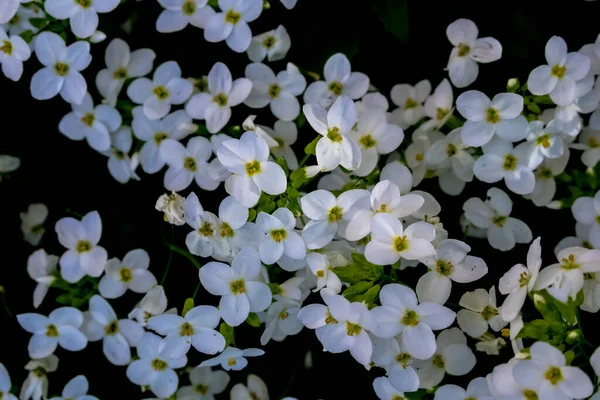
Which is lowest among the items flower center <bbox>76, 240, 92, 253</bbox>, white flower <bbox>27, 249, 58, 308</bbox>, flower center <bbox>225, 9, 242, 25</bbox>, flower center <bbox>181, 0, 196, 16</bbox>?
white flower <bbox>27, 249, 58, 308</bbox>

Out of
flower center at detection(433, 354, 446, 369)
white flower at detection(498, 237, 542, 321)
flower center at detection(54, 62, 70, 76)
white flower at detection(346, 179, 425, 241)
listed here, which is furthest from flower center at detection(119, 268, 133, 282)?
white flower at detection(498, 237, 542, 321)

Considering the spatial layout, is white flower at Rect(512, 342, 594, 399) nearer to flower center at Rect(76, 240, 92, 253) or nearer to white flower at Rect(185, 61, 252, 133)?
white flower at Rect(185, 61, 252, 133)

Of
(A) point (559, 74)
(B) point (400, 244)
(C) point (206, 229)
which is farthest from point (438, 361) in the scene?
(A) point (559, 74)

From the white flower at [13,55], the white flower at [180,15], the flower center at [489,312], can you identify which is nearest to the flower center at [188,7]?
the white flower at [180,15]

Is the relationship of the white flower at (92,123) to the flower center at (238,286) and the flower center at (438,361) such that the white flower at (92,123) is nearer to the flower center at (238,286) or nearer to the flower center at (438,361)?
the flower center at (238,286)

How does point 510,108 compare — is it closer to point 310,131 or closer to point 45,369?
point 310,131

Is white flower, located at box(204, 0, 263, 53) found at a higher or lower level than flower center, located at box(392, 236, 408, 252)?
higher

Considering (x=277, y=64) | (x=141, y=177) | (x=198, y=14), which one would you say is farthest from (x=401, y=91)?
(x=141, y=177)
